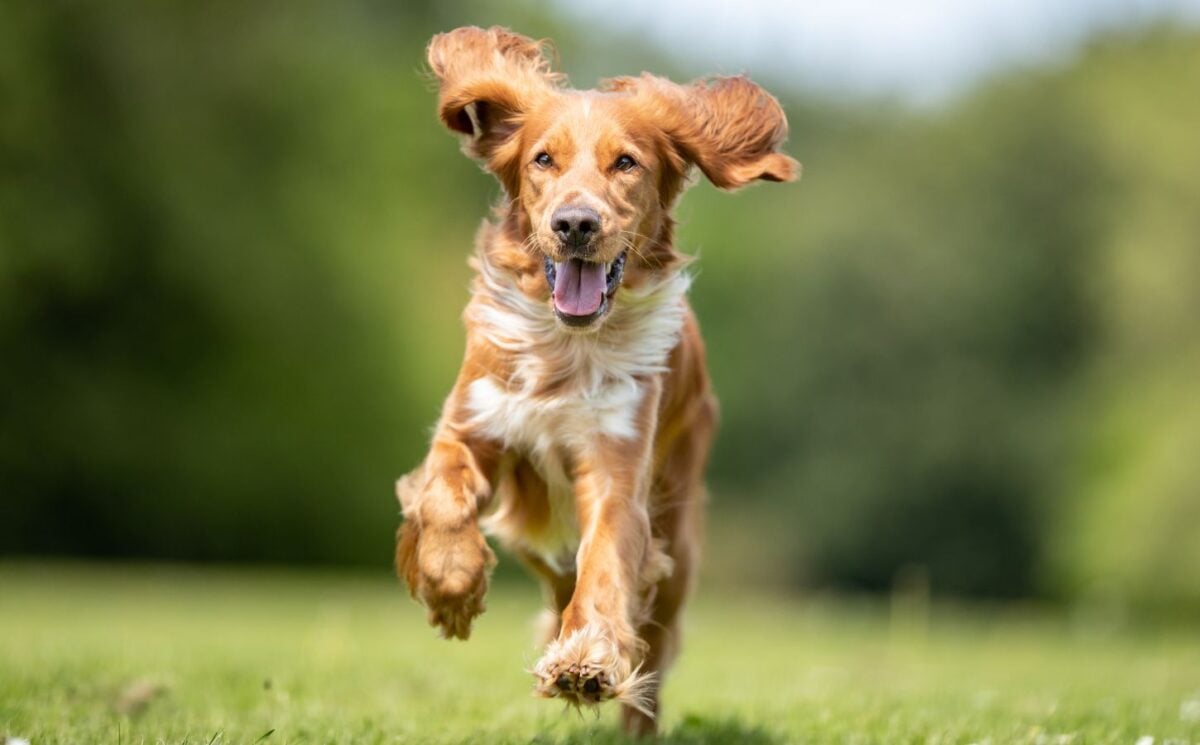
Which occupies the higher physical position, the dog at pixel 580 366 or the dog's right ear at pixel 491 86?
the dog's right ear at pixel 491 86

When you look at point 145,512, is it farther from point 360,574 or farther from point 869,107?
point 869,107

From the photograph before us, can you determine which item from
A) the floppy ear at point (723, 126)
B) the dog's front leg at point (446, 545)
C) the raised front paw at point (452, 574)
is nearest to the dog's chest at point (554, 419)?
the dog's front leg at point (446, 545)

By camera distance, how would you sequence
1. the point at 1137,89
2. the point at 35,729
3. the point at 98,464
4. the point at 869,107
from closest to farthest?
the point at 35,729
the point at 98,464
the point at 1137,89
the point at 869,107

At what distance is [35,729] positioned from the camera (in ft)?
15.2

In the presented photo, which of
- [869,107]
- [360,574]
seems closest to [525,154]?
[360,574]

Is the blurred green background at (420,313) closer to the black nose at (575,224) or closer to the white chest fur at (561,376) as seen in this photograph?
the white chest fur at (561,376)

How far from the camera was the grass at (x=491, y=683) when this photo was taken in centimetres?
511

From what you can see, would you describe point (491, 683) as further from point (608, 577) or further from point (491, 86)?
point (491, 86)

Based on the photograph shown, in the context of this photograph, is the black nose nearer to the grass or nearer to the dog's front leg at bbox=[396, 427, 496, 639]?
the dog's front leg at bbox=[396, 427, 496, 639]

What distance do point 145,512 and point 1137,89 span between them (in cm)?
1709

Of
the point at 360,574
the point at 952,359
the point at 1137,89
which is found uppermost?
the point at 1137,89

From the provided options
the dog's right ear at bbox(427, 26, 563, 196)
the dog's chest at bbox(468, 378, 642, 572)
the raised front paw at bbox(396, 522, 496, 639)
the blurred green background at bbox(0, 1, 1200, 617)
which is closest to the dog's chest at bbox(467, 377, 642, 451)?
the dog's chest at bbox(468, 378, 642, 572)

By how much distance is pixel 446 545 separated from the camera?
4.61 metres

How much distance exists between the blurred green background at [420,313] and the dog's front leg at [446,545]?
18415 millimetres
